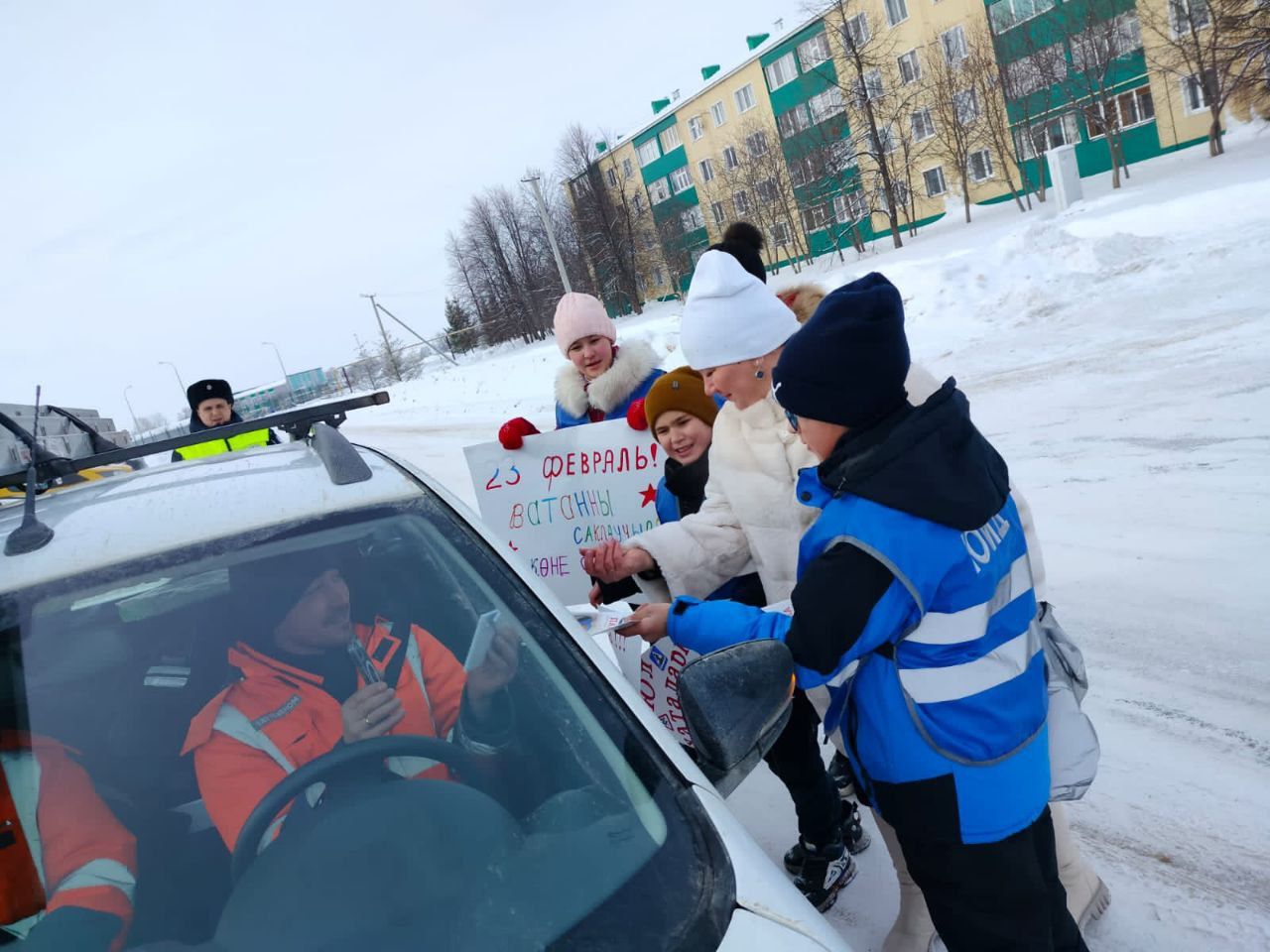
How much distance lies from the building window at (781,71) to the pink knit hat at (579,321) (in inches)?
1485

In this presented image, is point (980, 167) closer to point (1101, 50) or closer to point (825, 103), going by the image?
point (825, 103)

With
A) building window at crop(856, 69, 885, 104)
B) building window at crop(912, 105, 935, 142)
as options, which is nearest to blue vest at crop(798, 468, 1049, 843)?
building window at crop(856, 69, 885, 104)

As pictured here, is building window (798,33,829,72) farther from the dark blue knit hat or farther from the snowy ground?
the dark blue knit hat

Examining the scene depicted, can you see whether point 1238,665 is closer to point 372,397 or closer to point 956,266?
point 372,397

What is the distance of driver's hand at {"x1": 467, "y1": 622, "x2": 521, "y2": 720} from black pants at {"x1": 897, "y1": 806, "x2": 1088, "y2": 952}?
910mm

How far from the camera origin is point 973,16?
29.8 meters

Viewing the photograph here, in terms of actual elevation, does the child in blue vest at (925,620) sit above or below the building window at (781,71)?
below

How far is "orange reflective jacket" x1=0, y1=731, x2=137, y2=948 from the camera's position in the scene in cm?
125

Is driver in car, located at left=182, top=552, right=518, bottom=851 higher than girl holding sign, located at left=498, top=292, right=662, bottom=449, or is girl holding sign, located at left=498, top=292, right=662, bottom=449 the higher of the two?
girl holding sign, located at left=498, top=292, right=662, bottom=449

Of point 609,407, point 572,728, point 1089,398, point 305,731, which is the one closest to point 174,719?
point 305,731

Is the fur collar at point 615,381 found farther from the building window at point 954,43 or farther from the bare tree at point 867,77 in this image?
the building window at point 954,43

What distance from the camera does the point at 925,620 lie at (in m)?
1.51

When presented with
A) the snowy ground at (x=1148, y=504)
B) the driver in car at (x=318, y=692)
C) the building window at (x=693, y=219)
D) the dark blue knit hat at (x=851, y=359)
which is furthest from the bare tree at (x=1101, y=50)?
the driver in car at (x=318, y=692)

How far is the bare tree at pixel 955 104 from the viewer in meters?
27.9
